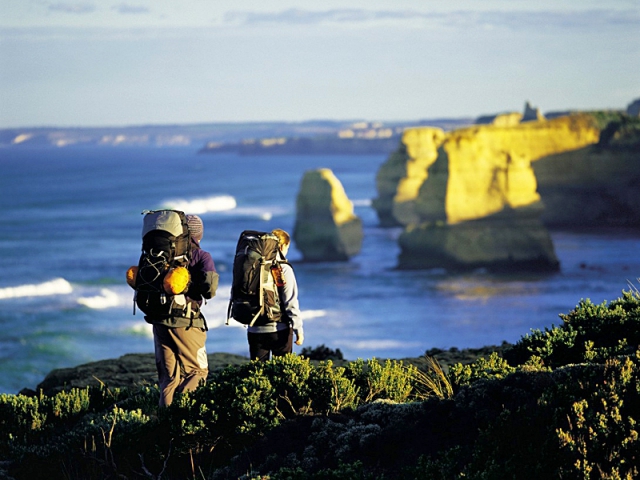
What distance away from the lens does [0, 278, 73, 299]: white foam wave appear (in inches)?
2356

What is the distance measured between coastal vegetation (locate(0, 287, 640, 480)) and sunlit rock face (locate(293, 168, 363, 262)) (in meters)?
68.5

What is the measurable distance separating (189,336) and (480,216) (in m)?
64.5

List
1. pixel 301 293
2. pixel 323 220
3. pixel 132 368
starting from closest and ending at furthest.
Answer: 1. pixel 132 368
2. pixel 301 293
3. pixel 323 220

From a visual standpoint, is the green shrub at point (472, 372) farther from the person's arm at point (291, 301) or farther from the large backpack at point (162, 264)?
the large backpack at point (162, 264)

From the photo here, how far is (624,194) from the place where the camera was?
314 feet

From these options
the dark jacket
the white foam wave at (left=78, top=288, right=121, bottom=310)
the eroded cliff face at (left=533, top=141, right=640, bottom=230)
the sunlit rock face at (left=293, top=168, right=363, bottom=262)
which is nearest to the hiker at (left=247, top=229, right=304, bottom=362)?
the dark jacket

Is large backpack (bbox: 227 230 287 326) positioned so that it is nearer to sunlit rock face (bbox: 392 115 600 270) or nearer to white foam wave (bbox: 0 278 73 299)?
white foam wave (bbox: 0 278 73 299)

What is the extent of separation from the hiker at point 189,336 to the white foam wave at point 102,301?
148 ft

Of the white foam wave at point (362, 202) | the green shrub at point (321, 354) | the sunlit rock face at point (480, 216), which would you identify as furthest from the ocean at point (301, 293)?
the white foam wave at point (362, 202)

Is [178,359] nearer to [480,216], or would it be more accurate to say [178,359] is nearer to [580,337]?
[580,337]

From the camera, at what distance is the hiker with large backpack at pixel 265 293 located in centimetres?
963

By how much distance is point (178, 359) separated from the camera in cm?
967

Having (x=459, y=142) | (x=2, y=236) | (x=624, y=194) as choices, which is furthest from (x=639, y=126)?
(x=2, y=236)

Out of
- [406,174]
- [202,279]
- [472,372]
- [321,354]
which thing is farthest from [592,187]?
[202,279]
